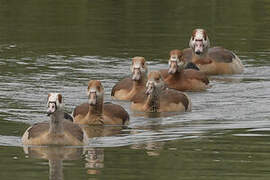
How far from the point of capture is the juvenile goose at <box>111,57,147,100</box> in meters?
25.1

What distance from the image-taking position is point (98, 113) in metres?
22.3

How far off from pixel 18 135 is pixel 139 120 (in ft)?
10.8

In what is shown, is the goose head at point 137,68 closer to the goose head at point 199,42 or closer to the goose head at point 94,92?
the goose head at point 94,92

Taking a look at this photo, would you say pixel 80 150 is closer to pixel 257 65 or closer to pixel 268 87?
pixel 268 87

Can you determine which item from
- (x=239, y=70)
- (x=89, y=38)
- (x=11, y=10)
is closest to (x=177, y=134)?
(x=239, y=70)

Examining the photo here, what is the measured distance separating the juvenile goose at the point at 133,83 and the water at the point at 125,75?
82 centimetres

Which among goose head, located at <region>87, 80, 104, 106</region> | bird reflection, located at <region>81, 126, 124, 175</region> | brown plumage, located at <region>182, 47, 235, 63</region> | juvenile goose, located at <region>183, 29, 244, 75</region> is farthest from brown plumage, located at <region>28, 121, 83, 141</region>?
brown plumage, located at <region>182, 47, 235, 63</region>

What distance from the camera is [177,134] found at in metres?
21.0

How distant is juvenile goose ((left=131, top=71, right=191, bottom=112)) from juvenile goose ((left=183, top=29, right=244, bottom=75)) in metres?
5.36

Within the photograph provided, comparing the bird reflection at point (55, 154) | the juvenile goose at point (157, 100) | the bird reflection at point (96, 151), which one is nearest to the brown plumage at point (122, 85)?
the juvenile goose at point (157, 100)

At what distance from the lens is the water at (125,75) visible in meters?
17.9

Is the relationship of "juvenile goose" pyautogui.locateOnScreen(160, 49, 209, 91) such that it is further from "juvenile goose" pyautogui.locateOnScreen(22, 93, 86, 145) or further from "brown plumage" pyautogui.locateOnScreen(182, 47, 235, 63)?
"juvenile goose" pyautogui.locateOnScreen(22, 93, 86, 145)

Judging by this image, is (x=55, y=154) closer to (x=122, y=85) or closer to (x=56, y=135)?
(x=56, y=135)

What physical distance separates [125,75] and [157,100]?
4.64m
